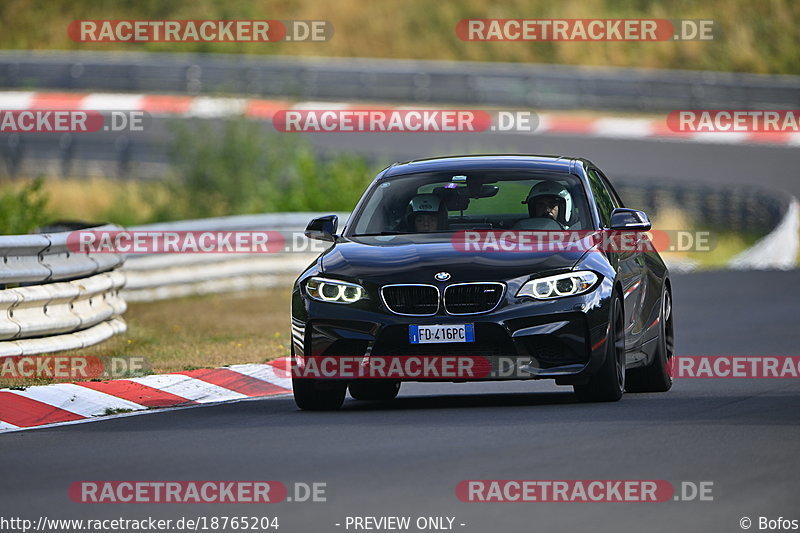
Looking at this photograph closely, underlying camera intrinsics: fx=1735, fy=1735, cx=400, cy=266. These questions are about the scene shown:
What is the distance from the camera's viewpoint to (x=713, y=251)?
26.9 m

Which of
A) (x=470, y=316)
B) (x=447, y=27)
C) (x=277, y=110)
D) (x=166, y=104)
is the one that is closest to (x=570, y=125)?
(x=277, y=110)

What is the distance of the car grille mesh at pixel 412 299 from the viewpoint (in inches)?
410

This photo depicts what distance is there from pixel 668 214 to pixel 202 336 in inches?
496

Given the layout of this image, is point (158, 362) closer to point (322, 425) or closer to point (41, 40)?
point (322, 425)

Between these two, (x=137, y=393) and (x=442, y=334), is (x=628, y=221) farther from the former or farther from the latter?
(x=137, y=393)

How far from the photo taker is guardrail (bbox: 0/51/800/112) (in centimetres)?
3678

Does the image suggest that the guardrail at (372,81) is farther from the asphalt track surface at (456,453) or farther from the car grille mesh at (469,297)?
the car grille mesh at (469,297)

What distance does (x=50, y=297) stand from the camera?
1326 cm

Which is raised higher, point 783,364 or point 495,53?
point 495,53

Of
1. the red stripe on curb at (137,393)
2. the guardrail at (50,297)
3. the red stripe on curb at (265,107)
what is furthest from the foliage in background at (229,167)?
the red stripe on curb at (137,393)

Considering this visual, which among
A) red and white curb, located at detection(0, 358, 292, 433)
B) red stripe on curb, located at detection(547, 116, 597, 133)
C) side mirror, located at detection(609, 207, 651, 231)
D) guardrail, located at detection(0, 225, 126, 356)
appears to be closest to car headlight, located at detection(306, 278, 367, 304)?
red and white curb, located at detection(0, 358, 292, 433)

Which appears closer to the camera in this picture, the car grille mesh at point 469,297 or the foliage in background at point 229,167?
Answer: the car grille mesh at point 469,297

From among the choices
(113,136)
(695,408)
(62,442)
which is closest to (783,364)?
(695,408)

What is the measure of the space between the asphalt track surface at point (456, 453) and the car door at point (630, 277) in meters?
0.46
